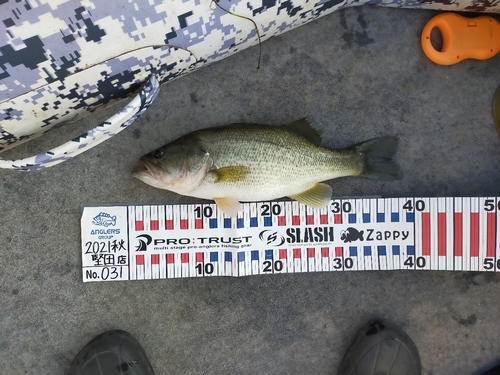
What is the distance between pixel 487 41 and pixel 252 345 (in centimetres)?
214

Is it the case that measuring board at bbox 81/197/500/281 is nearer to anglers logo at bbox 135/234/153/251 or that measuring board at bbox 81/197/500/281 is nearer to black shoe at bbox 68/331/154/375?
anglers logo at bbox 135/234/153/251

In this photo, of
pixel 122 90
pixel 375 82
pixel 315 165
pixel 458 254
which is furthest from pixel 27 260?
pixel 458 254

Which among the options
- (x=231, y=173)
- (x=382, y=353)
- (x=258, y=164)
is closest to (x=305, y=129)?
(x=258, y=164)

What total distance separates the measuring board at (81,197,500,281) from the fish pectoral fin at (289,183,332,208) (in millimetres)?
138

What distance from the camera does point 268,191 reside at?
2086 mm

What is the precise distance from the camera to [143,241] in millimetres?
2246

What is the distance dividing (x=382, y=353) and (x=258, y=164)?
131 cm

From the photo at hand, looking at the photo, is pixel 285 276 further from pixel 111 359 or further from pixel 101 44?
pixel 101 44

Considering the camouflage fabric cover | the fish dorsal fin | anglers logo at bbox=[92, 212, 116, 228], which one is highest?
the camouflage fabric cover

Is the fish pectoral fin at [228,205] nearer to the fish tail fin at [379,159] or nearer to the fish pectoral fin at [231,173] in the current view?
the fish pectoral fin at [231,173]

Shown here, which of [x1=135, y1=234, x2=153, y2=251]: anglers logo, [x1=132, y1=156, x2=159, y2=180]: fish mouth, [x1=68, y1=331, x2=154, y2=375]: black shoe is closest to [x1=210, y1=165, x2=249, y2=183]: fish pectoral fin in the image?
[x1=132, y1=156, x2=159, y2=180]: fish mouth

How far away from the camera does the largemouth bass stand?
77.4 inches

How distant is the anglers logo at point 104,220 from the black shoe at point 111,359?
63 centimetres

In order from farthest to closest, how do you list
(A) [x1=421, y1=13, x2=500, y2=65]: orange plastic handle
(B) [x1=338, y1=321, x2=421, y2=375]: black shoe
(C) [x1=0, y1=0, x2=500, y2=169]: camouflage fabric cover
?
(B) [x1=338, y1=321, x2=421, y2=375]: black shoe → (A) [x1=421, y1=13, x2=500, y2=65]: orange plastic handle → (C) [x1=0, y1=0, x2=500, y2=169]: camouflage fabric cover
